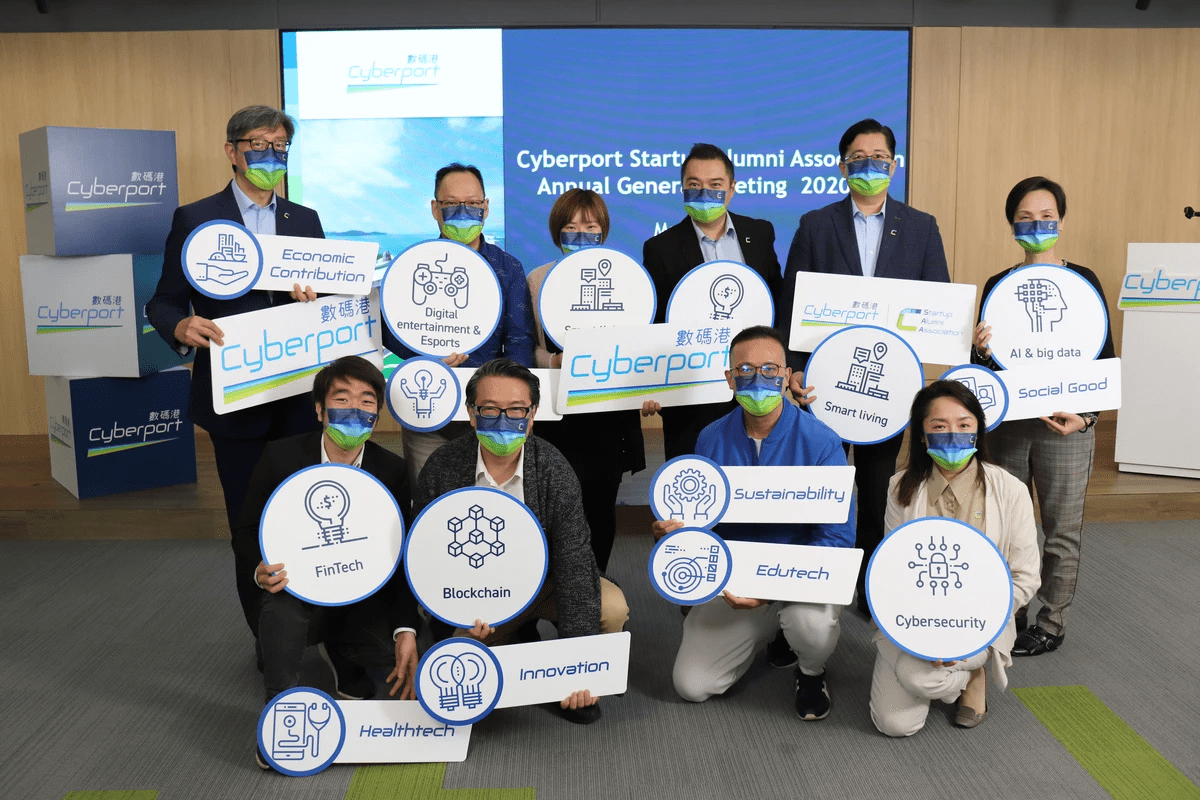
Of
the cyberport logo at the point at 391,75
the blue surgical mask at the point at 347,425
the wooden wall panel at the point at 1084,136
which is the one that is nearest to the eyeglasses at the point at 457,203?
the blue surgical mask at the point at 347,425

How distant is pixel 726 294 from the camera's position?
2.95 metres

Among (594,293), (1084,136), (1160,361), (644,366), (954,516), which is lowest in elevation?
(954,516)

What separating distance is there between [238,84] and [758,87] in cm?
298

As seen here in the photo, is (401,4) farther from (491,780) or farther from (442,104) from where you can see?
(491,780)

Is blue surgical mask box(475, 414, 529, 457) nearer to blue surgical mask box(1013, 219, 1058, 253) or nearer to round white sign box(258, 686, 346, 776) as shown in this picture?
round white sign box(258, 686, 346, 776)

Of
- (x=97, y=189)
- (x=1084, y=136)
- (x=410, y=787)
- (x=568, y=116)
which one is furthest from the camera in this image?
(x=1084, y=136)

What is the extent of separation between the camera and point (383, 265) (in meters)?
5.44

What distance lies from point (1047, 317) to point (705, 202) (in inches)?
43.5

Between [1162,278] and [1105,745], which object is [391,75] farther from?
→ [1105,745]

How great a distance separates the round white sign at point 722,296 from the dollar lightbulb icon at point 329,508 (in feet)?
3.80

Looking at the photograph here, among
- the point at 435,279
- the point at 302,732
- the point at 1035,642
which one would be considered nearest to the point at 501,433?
the point at 435,279

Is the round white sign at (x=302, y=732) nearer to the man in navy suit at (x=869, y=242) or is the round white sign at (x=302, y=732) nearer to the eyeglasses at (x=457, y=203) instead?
the eyeglasses at (x=457, y=203)

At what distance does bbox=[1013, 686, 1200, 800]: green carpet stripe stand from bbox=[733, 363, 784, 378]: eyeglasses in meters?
1.19

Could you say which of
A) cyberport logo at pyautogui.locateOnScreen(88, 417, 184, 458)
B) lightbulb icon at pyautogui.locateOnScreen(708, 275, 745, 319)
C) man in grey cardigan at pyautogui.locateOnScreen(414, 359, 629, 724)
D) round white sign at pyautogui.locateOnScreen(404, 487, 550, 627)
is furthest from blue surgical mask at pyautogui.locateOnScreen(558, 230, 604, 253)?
cyberport logo at pyautogui.locateOnScreen(88, 417, 184, 458)
